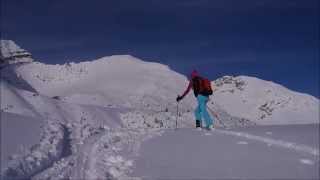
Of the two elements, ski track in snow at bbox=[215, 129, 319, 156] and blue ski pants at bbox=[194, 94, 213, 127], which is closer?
ski track in snow at bbox=[215, 129, 319, 156]

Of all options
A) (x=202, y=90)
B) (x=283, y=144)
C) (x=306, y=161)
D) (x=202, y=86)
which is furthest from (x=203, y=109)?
(x=306, y=161)

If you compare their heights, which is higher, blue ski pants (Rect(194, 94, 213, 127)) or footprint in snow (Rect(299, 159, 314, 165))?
blue ski pants (Rect(194, 94, 213, 127))

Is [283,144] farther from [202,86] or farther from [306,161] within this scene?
[202,86]

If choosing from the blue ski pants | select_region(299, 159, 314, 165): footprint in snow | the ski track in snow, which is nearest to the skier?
the blue ski pants

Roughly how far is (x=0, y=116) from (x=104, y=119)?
115 ft

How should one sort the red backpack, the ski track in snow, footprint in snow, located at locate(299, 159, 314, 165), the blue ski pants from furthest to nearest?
the blue ski pants, the red backpack, the ski track in snow, footprint in snow, located at locate(299, 159, 314, 165)

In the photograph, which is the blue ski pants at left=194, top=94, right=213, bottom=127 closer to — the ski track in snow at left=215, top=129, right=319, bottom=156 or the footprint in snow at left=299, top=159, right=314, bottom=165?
the ski track in snow at left=215, top=129, right=319, bottom=156

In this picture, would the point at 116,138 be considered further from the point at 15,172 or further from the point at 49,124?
the point at 15,172

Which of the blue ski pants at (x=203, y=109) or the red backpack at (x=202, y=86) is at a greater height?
the red backpack at (x=202, y=86)

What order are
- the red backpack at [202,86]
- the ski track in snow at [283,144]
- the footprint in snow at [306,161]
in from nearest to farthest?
1. the footprint in snow at [306,161]
2. the ski track in snow at [283,144]
3. the red backpack at [202,86]

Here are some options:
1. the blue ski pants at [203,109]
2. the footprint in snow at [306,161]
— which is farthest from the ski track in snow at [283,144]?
the blue ski pants at [203,109]

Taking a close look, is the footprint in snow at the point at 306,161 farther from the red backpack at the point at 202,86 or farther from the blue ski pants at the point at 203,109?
the blue ski pants at the point at 203,109

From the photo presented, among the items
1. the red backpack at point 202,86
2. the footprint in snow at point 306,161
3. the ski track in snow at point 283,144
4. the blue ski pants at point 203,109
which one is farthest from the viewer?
the blue ski pants at point 203,109

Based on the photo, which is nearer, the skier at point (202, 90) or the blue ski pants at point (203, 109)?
the skier at point (202, 90)
